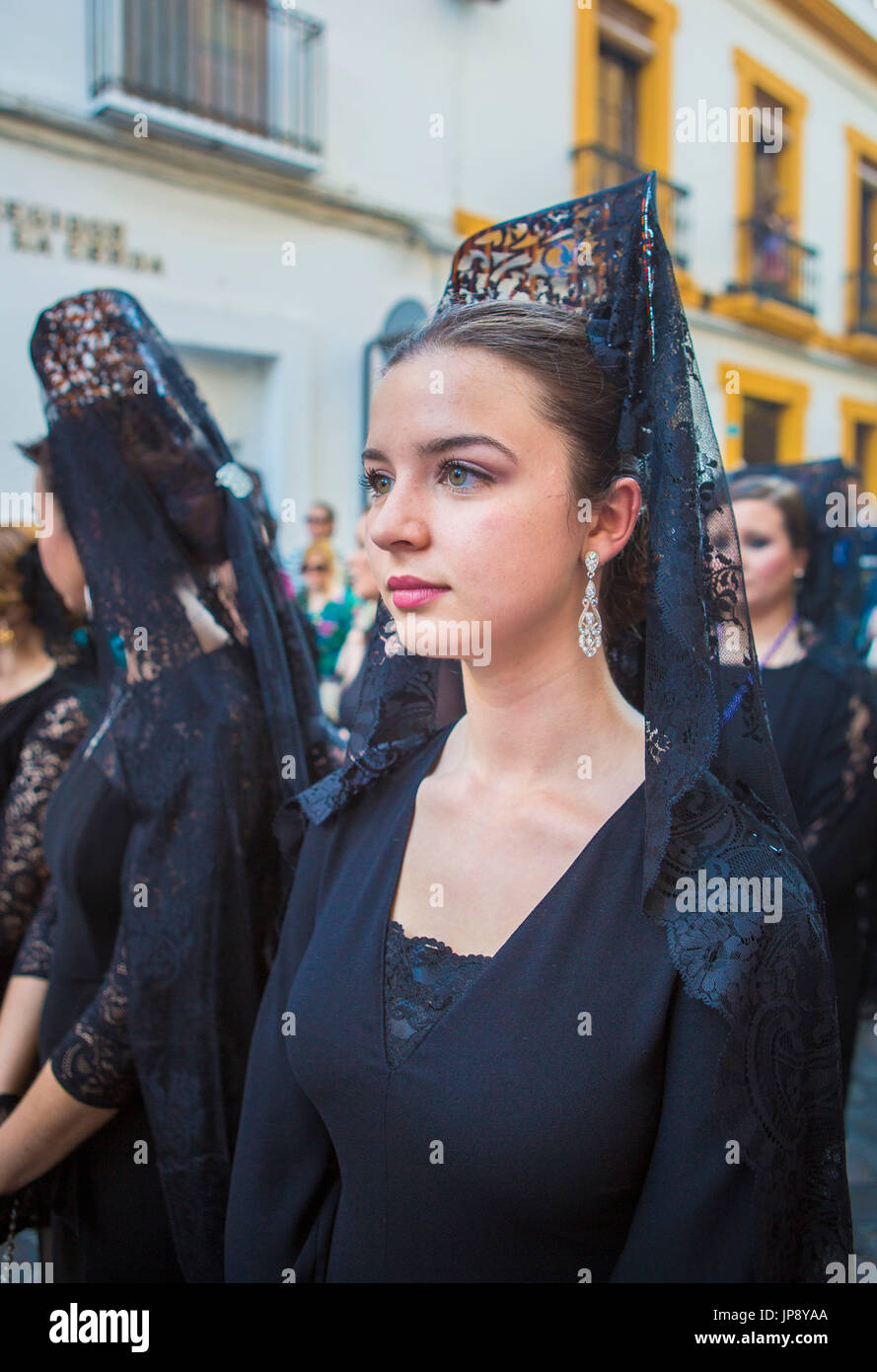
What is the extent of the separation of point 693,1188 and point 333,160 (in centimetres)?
762

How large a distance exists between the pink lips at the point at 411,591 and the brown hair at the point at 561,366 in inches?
8.2

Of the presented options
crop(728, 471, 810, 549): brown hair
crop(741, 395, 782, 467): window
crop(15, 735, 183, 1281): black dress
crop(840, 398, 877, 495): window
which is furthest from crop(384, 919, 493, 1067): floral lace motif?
crop(840, 398, 877, 495): window

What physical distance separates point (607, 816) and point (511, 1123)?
0.36 metres

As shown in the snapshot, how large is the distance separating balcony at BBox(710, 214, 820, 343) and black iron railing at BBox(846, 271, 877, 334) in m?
1.24

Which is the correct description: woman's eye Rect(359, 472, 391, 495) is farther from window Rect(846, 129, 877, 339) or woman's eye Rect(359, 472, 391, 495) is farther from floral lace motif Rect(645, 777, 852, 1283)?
window Rect(846, 129, 877, 339)

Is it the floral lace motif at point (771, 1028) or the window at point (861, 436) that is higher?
the window at point (861, 436)

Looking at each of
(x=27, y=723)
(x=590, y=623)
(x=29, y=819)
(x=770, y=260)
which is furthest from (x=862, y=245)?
(x=590, y=623)

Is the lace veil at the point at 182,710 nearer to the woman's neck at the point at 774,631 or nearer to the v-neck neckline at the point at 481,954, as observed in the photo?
the v-neck neckline at the point at 481,954

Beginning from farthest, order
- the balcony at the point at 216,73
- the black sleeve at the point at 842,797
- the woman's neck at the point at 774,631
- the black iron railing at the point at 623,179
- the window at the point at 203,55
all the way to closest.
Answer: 1. the black iron railing at the point at 623,179
2. the window at the point at 203,55
3. the balcony at the point at 216,73
4. the woman's neck at the point at 774,631
5. the black sleeve at the point at 842,797

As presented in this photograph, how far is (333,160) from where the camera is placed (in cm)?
725

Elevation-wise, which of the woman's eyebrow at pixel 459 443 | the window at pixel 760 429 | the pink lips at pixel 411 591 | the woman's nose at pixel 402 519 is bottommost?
the pink lips at pixel 411 591

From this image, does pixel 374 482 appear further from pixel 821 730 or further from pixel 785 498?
pixel 785 498

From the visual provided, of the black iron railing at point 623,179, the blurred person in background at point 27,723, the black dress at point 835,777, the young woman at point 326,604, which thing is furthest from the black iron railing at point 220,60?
the black dress at point 835,777

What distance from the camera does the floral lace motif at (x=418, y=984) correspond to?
1.16 meters
